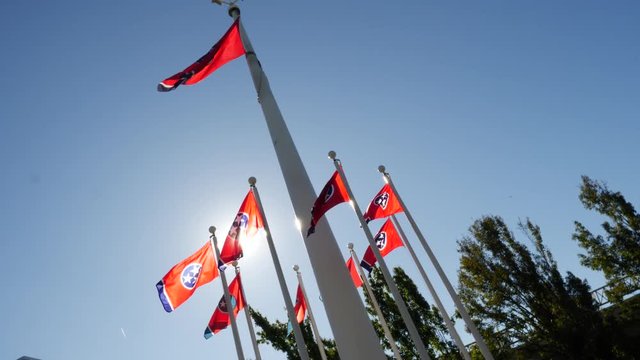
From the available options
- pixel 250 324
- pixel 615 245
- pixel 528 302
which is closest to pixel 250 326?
pixel 250 324

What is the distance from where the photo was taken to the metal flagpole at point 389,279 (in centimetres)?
546

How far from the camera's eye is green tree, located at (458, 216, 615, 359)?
18531mm

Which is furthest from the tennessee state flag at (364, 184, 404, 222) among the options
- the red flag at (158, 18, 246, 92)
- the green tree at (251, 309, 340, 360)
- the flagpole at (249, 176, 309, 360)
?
the green tree at (251, 309, 340, 360)

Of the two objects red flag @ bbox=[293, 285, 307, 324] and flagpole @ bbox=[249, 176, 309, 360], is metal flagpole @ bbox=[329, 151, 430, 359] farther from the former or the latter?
red flag @ bbox=[293, 285, 307, 324]

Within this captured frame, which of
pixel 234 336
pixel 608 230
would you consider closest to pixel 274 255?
pixel 234 336

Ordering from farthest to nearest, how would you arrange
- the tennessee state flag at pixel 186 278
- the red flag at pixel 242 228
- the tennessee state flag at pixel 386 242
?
the tennessee state flag at pixel 386 242, the tennessee state flag at pixel 186 278, the red flag at pixel 242 228

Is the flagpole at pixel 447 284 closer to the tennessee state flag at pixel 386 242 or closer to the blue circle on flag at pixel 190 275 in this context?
the tennessee state flag at pixel 386 242

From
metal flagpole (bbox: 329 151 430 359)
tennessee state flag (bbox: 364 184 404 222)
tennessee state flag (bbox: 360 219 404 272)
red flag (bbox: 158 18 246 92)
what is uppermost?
red flag (bbox: 158 18 246 92)

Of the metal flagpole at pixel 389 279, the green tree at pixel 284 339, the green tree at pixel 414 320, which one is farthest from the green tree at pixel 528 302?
the metal flagpole at pixel 389 279

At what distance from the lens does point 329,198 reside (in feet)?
24.4

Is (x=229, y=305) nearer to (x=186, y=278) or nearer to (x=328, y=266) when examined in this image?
(x=186, y=278)

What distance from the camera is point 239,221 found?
922cm

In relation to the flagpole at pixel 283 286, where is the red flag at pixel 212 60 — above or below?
above

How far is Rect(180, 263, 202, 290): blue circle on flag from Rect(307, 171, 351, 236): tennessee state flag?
180 inches
